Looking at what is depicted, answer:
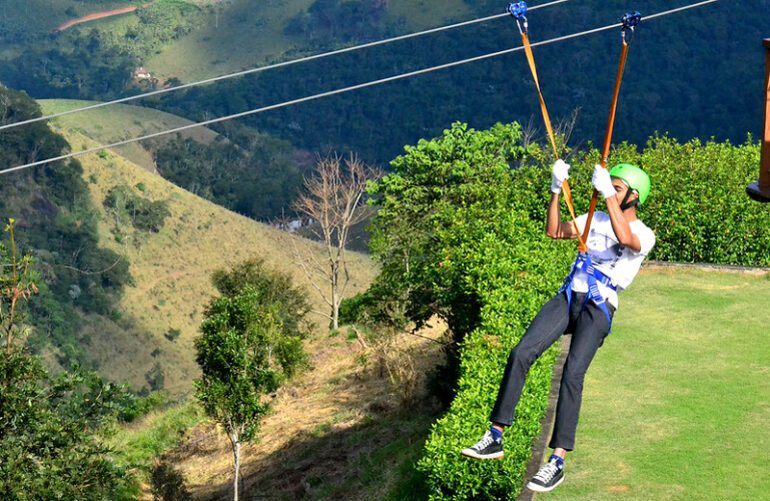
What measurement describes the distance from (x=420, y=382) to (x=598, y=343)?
63.6 feet

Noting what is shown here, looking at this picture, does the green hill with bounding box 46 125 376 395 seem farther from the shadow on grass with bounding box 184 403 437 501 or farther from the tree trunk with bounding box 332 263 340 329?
the shadow on grass with bounding box 184 403 437 501

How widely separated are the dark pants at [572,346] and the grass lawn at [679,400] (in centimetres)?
286

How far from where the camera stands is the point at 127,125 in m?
163

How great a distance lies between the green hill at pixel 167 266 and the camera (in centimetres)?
9806

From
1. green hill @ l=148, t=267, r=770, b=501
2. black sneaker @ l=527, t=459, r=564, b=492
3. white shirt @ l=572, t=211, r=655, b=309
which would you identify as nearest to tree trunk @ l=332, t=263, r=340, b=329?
green hill @ l=148, t=267, r=770, b=501

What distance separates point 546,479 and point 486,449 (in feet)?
1.75

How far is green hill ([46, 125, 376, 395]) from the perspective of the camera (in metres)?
98.1

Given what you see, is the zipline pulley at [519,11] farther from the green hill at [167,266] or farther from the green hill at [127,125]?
the green hill at [127,125]

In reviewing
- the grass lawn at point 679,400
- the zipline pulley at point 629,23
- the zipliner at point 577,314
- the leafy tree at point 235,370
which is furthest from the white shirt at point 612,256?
the leafy tree at point 235,370

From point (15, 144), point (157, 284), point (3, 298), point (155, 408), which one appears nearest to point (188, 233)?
point (157, 284)

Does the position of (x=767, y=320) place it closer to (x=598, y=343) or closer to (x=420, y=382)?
(x=598, y=343)

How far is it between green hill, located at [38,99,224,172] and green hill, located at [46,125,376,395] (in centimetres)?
2341

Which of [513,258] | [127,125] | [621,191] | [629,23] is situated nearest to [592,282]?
[621,191]

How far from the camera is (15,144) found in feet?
377
